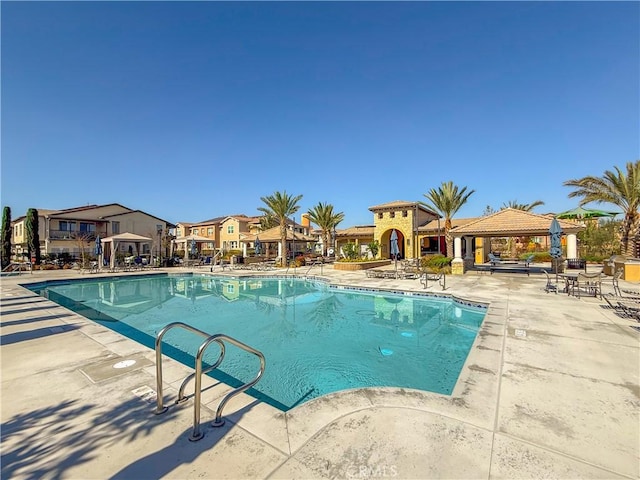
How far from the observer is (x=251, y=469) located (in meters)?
2.66

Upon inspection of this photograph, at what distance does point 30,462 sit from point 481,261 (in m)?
37.3

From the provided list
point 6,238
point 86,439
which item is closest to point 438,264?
point 86,439

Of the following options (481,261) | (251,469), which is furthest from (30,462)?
(481,261)

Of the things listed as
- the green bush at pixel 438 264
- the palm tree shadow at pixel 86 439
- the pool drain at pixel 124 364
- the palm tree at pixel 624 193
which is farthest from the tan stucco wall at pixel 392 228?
the palm tree shadow at pixel 86 439

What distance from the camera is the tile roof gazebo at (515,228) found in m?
18.0

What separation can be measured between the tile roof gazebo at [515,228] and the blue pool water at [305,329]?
31.0 ft

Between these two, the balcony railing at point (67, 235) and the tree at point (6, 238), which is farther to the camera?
the balcony railing at point (67, 235)

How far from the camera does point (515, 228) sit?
62.9 ft

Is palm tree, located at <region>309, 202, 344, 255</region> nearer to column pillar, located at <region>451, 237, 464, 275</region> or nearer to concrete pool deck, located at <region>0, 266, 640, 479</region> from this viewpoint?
column pillar, located at <region>451, 237, 464, 275</region>

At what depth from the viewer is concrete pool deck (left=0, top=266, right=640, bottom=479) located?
8.87 feet

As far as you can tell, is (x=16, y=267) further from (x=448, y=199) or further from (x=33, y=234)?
(x=448, y=199)

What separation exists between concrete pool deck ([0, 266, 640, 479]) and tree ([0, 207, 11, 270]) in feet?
114

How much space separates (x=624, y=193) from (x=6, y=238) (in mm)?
53467

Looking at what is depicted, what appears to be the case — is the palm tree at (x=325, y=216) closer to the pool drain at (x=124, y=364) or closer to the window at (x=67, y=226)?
the window at (x=67, y=226)
